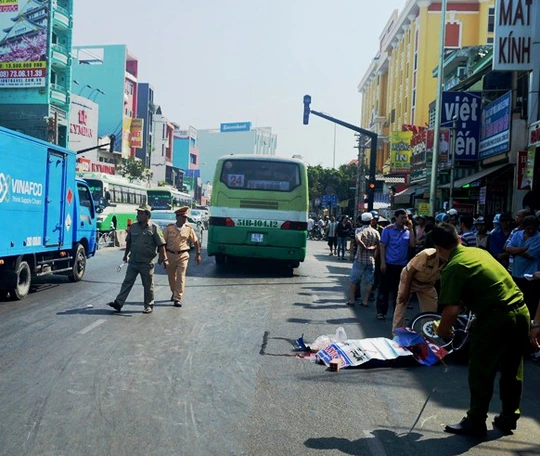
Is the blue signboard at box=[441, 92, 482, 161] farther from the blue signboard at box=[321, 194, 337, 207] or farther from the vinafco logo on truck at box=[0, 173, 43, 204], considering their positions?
the blue signboard at box=[321, 194, 337, 207]

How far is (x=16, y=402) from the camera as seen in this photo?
539 cm

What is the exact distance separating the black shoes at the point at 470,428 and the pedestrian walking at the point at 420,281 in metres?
3.22

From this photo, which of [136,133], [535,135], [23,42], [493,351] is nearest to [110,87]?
[136,133]

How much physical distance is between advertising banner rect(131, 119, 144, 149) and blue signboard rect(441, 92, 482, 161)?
50.3 m

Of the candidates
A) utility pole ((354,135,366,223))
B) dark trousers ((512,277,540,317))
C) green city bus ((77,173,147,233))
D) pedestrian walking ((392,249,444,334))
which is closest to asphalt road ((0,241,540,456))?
pedestrian walking ((392,249,444,334))

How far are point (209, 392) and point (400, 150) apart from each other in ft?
122

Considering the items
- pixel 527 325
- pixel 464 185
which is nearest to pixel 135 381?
pixel 527 325

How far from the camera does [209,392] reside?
593 cm

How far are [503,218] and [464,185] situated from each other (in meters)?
12.0

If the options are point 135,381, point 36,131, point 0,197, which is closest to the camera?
point 135,381

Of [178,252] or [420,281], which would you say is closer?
[420,281]

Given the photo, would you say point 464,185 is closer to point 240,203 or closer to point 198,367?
point 240,203

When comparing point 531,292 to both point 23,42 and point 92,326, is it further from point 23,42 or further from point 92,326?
point 23,42

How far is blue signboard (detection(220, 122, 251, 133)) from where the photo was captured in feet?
597
